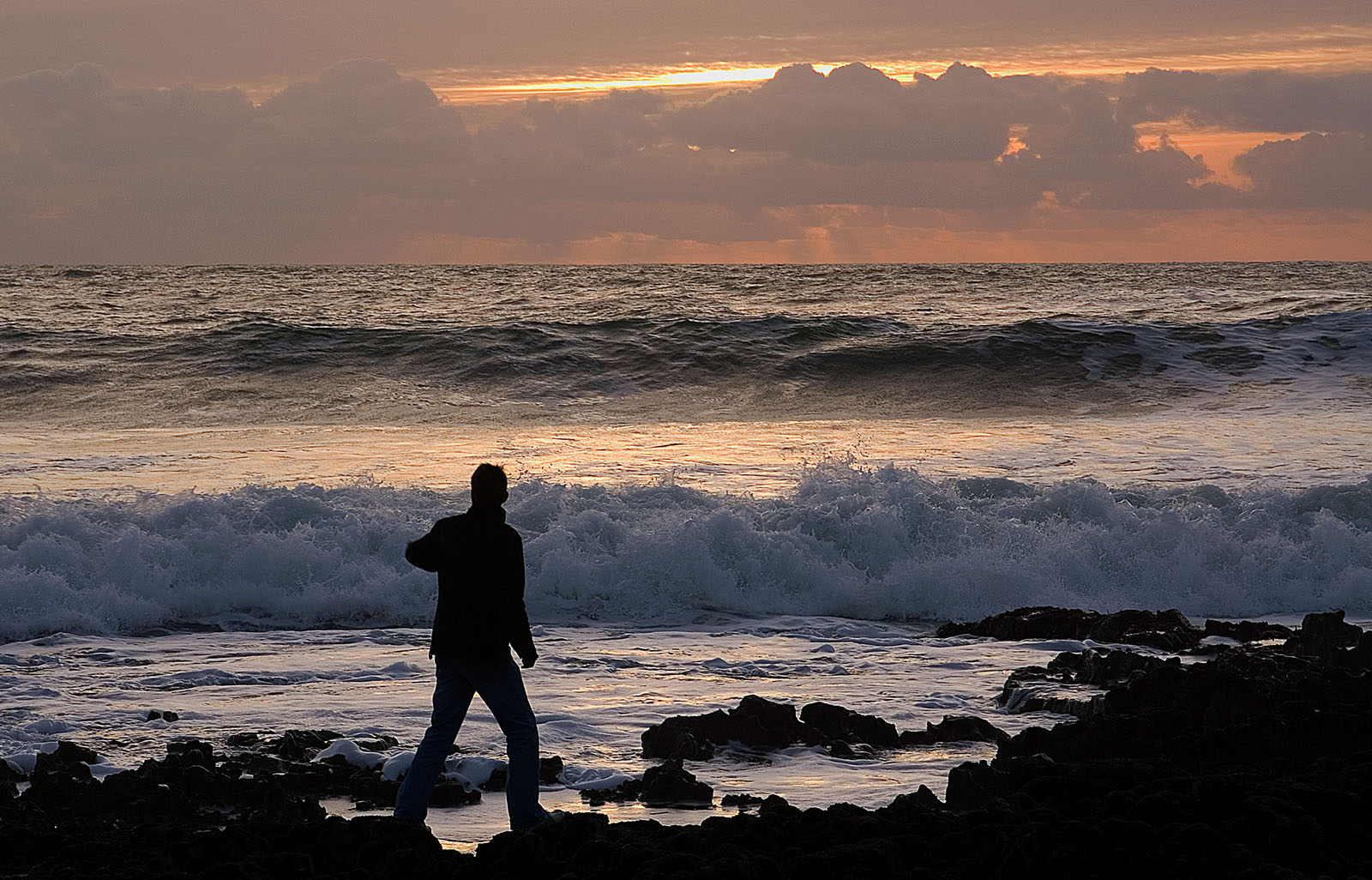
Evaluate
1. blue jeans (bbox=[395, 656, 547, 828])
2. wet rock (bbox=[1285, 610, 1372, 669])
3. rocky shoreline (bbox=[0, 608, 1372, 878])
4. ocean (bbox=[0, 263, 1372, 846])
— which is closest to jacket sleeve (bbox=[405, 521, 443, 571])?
blue jeans (bbox=[395, 656, 547, 828])

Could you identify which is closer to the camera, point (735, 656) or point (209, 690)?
point (209, 690)

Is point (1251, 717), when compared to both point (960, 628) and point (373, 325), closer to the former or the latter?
point (960, 628)

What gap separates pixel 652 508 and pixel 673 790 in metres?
7.55

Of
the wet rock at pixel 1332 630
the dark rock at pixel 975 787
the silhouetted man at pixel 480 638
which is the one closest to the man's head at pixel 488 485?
the silhouetted man at pixel 480 638

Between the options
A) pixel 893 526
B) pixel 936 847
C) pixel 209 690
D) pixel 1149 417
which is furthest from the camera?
pixel 1149 417

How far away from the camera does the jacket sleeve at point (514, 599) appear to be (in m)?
5.84

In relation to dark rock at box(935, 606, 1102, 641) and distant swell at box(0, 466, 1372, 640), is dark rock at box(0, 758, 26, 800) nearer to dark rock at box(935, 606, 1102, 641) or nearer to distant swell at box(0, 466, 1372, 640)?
distant swell at box(0, 466, 1372, 640)

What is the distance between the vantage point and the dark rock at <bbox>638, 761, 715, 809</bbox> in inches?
250

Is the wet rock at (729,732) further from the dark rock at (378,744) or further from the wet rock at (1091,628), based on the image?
the wet rock at (1091,628)

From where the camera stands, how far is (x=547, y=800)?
6.49 meters

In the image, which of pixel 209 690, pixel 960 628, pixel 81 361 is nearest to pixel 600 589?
pixel 960 628

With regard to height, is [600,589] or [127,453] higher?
[127,453]

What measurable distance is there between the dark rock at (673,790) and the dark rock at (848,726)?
46.9 inches

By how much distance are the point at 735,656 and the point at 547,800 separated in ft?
11.9
